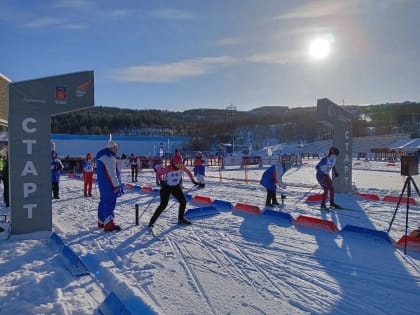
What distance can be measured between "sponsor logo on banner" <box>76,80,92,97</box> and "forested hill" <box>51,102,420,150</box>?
81779 mm

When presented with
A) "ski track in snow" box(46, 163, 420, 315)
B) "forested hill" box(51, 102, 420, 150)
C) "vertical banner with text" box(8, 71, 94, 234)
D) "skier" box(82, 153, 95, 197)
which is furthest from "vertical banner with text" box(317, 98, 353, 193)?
"forested hill" box(51, 102, 420, 150)

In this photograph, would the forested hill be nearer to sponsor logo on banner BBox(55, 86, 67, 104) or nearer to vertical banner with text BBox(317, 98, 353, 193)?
vertical banner with text BBox(317, 98, 353, 193)

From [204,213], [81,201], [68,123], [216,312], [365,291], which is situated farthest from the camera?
[68,123]

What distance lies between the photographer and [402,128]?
9562cm

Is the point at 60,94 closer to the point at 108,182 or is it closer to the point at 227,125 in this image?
the point at 108,182

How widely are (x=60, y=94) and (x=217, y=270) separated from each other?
461 centimetres

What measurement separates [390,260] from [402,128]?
100616mm

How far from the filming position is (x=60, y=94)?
24.6 ft

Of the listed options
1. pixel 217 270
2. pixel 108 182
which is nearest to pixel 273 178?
pixel 108 182

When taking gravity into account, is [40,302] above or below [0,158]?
below

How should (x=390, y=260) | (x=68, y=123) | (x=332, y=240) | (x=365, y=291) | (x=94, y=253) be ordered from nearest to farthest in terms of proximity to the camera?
(x=365, y=291) < (x=390, y=260) < (x=94, y=253) < (x=332, y=240) < (x=68, y=123)

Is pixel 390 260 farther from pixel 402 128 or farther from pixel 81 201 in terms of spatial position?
pixel 402 128

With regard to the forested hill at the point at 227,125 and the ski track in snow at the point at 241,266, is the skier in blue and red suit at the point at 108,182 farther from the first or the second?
the forested hill at the point at 227,125

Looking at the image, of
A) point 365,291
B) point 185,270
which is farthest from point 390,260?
point 185,270
